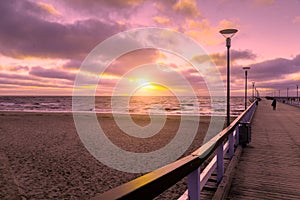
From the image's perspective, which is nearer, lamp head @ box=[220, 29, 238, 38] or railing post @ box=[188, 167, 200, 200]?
railing post @ box=[188, 167, 200, 200]

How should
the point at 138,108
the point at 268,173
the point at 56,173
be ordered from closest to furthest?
the point at 268,173, the point at 56,173, the point at 138,108

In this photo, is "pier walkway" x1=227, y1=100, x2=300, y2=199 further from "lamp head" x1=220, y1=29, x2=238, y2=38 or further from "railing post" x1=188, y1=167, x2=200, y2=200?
"lamp head" x1=220, y1=29, x2=238, y2=38

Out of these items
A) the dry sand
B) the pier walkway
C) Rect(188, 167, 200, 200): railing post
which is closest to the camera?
Rect(188, 167, 200, 200): railing post

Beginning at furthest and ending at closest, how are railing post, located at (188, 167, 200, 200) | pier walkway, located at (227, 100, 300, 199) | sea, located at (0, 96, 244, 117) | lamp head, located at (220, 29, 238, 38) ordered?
sea, located at (0, 96, 244, 117) < lamp head, located at (220, 29, 238, 38) < pier walkway, located at (227, 100, 300, 199) < railing post, located at (188, 167, 200, 200)

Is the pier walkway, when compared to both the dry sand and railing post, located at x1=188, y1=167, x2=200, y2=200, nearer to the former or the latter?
railing post, located at x1=188, y1=167, x2=200, y2=200

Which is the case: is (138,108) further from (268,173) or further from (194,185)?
(194,185)

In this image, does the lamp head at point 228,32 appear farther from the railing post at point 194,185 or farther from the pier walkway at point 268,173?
the railing post at point 194,185

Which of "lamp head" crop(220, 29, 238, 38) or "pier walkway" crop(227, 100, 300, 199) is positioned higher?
"lamp head" crop(220, 29, 238, 38)

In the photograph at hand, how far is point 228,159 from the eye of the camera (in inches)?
271

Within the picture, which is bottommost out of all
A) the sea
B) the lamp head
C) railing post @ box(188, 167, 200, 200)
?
the sea

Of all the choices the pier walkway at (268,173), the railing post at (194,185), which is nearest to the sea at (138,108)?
the pier walkway at (268,173)

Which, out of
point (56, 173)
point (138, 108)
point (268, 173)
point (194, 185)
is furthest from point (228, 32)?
point (138, 108)

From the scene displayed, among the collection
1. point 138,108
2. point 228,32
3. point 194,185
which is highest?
point 228,32

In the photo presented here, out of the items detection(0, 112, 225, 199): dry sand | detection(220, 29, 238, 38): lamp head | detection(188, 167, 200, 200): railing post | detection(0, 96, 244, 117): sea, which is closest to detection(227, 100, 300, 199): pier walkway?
detection(188, 167, 200, 200): railing post
